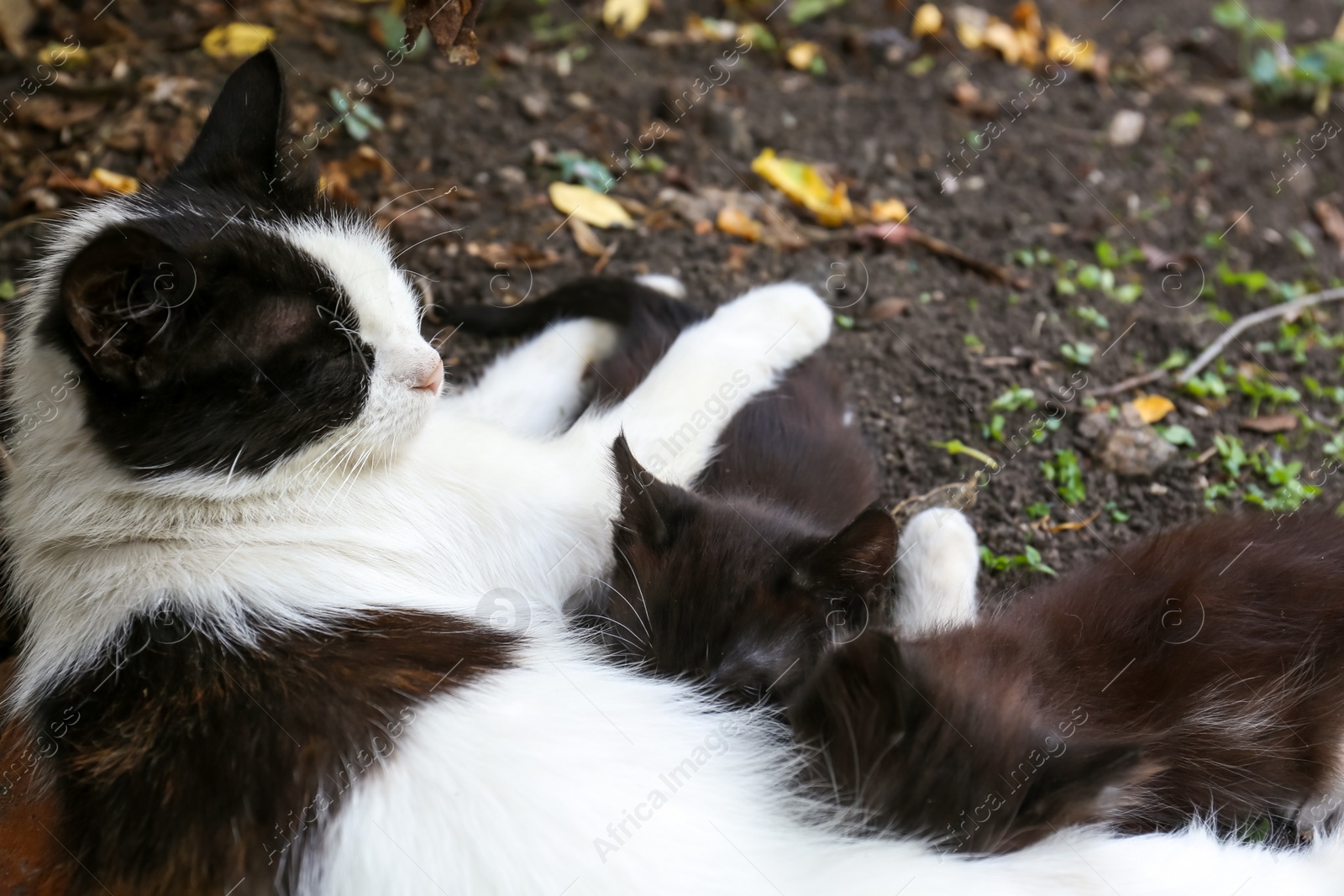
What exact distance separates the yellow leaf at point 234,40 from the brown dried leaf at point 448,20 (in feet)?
6.03

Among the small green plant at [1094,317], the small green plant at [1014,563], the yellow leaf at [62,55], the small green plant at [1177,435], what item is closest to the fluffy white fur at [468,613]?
the small green plant at [1014,563]

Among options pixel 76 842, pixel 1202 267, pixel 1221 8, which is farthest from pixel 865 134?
pixel 76 842

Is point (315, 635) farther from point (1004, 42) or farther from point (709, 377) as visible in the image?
point (1004, 42)

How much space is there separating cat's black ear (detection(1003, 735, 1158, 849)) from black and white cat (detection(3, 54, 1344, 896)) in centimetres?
10

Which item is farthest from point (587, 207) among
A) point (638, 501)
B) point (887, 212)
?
point (638, 501)

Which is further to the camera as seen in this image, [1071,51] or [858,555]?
[1071,51]

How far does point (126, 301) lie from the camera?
191 cm

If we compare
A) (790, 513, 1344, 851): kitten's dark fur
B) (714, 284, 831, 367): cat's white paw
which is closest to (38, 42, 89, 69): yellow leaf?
(714, 284, 831, 367): cat's white paw

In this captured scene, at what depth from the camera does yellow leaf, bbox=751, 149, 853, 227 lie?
4.23 m

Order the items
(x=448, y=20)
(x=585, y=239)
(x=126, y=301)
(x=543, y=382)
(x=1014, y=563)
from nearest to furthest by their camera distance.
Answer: (x=126, y=301) < (x=448, y=20) < (x=1014, y=563) < (x=543, y=382) < (x=585, y=239)

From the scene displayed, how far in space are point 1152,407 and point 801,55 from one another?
2.58 m

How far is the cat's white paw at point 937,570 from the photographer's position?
2.73 m

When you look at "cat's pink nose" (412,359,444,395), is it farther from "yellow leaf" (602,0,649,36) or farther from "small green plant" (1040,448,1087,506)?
"yellow leaf" (602,0,649,36)

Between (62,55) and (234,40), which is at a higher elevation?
(62,55)
